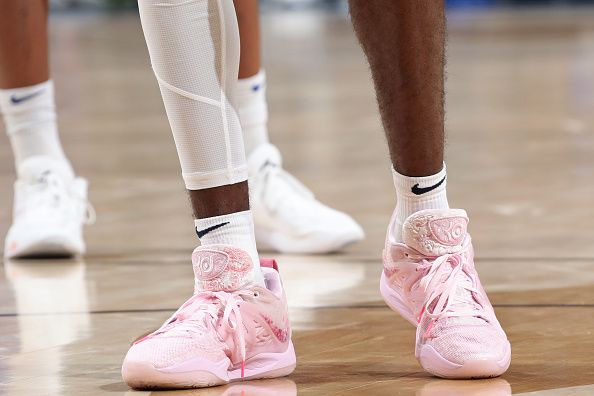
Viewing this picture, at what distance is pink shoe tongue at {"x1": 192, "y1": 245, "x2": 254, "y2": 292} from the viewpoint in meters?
1.20

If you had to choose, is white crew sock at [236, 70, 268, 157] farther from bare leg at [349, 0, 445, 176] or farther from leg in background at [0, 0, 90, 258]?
bare leg at [349, 0, 445, 176]

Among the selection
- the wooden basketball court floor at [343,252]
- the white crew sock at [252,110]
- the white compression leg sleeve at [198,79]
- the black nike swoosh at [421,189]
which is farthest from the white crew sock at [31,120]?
the black nike swoosh at [421,189]

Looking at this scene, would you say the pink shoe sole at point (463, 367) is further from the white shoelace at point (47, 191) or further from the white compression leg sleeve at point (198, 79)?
the white shoelace at point (47, 191)

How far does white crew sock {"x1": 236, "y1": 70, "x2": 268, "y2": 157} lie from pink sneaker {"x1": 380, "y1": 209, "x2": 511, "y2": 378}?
59 cm

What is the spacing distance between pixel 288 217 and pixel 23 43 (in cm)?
48

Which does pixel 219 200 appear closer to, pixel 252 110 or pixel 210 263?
pixel 210 263

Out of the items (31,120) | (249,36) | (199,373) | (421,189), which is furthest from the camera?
(31,120)

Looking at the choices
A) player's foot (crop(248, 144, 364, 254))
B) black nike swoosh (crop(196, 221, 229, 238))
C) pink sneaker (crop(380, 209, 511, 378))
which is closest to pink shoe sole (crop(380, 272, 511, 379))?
pink sneaker (crop(380, 209, 511, 378))

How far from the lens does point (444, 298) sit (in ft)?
A: 4.02

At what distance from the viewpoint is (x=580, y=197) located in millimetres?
2197

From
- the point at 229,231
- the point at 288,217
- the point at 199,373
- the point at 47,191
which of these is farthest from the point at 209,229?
the point at 47,191

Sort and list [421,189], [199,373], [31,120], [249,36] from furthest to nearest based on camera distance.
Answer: [31,120] < [249,36] < [421,189] < [199,373]

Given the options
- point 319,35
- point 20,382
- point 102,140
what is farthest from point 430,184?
point 319,35

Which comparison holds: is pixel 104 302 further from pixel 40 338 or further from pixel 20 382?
pixel 20 382
